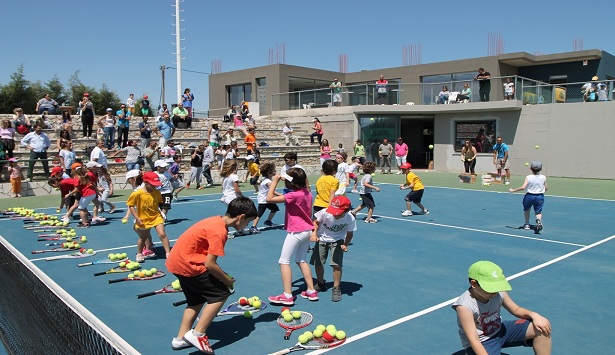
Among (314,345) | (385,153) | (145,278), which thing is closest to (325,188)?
(145,278)

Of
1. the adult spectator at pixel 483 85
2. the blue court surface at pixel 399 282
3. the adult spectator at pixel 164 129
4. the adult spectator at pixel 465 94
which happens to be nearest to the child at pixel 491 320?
the blue court surface at pixel 399 282

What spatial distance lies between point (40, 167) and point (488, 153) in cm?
2240

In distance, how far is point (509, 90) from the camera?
1038 inches

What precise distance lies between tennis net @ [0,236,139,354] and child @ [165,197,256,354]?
117cm

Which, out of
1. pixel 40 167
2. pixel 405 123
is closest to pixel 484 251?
pixel 40 167

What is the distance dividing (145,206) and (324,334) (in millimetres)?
4469

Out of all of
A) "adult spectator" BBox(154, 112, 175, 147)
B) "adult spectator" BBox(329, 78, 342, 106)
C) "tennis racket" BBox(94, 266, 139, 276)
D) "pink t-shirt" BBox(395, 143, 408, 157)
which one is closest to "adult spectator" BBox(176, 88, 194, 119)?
"adult spectator" BBox(154, 112, 175, 147)

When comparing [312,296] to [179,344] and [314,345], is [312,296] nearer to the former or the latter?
[314,345]

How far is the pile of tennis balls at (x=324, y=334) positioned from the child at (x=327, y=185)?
3.11m

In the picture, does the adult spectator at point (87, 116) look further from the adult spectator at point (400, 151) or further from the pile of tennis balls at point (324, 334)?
the pile of tennis balls at point (324, 334)

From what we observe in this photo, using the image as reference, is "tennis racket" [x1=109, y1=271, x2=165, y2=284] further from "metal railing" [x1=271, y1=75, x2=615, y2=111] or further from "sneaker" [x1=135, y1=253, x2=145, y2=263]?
"metal railing" [x1=271, y1=75, x2=615, y2=111]

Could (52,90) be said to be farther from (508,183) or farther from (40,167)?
(508,183)

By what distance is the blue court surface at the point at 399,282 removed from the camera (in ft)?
18.1

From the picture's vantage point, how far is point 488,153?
2788 cm
